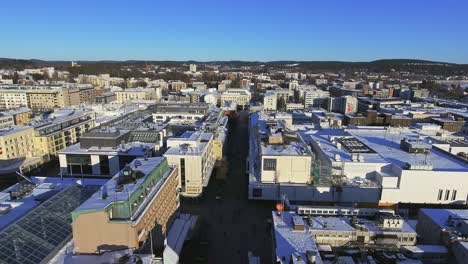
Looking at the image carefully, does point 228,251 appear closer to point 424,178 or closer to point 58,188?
point 58,188

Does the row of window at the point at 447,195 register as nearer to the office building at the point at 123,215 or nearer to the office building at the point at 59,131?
the office building at the point at 123,215

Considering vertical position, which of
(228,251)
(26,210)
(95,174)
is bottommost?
(228,251)

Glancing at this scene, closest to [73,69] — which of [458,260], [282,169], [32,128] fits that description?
[32,128]

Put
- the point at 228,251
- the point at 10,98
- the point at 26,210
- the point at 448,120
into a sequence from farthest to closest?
the point at 10,98
the point at 448,120
the point at 228,251
the point at 26,210

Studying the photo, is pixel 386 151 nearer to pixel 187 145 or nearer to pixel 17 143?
pixel 187 145

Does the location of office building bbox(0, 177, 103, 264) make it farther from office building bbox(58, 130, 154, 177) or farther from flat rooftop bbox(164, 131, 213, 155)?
flat rooftop bbox(164, 131, 213, 155)

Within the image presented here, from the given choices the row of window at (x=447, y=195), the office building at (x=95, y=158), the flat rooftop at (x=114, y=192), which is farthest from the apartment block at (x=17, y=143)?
the row of window at (x=447, y=195)
